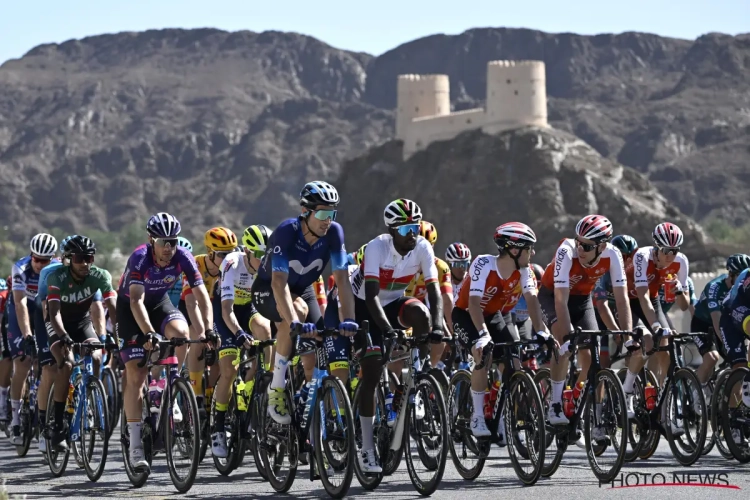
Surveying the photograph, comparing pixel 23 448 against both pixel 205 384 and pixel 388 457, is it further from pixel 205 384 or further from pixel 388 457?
pixel 388 457

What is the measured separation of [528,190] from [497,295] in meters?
126

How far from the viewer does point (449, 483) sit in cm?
1072

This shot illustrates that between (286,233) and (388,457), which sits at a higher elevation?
(286,233)

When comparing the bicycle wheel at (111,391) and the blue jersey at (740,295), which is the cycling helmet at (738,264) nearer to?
the blue jersey at (740,295)

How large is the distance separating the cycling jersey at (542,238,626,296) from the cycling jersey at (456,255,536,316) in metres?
0.28

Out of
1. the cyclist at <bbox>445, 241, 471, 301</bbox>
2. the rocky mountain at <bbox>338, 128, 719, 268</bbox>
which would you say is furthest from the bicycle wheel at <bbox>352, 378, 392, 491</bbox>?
the rocky mountain at <bbox>338, 128, 719, 268</bbox>

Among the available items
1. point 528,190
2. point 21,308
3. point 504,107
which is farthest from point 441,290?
point 504,107

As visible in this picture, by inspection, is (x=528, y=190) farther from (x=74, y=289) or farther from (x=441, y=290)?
(x=74, y=289)

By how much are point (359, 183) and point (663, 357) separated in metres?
139

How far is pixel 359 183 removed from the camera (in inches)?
5969

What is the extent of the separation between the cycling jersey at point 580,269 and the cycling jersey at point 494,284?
0.28m

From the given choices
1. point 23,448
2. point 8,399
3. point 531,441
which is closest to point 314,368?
point 531,441

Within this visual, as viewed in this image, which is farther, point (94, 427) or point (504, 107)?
point (504, 107)

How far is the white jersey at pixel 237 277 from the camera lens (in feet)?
41.3
